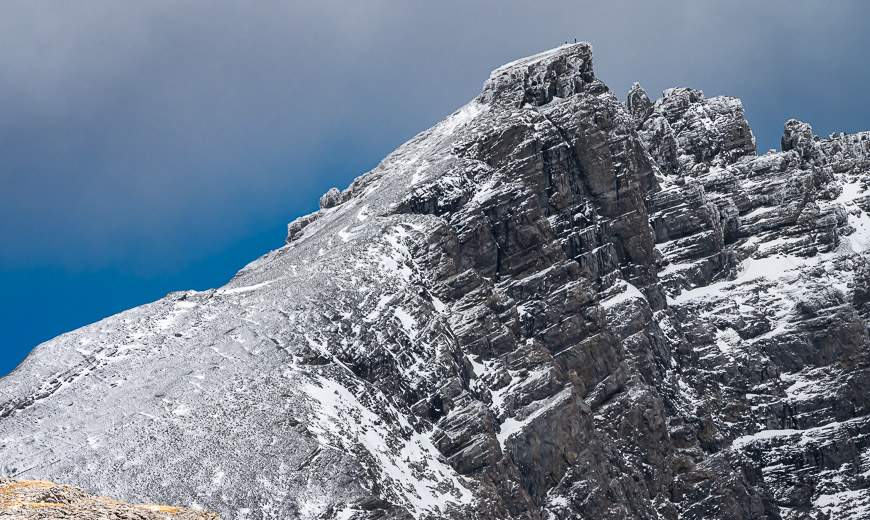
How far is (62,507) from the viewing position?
3706 cm

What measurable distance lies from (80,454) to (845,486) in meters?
97.5

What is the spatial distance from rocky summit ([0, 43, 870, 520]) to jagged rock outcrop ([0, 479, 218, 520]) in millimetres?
58650

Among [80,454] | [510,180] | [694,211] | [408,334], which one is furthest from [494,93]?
[80,454]

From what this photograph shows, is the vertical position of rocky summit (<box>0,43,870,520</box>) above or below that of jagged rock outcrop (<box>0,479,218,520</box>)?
above

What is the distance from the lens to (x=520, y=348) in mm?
138125

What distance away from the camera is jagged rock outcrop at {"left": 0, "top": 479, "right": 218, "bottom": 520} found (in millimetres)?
35844

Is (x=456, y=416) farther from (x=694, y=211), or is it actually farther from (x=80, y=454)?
(x=694, y=211)

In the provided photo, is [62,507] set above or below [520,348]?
below

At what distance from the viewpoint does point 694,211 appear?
17575 cm

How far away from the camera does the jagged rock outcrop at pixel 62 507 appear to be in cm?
3584

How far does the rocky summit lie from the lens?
108062mm

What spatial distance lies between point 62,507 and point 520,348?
103m

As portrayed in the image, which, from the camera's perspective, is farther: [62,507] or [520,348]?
[520,348]

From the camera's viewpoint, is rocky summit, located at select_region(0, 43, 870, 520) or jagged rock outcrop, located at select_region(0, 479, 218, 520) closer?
jagged rock outcrop, located at select_region(0, 479, 218, 520)
